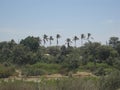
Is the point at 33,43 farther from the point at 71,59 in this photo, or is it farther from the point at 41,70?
the point at 41,70

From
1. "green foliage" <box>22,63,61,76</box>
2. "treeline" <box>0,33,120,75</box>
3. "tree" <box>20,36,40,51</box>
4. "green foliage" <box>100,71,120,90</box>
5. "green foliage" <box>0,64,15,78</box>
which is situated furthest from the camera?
"tree" <box>20,36,40,51</box>

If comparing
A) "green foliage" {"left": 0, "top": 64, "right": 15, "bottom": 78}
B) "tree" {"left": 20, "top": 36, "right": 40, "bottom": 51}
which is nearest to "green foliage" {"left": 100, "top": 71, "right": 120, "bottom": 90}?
"green foliage" {"left": 0, "top": 64, "right": 15, "bottom": 78}

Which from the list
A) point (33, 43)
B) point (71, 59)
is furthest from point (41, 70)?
point (33, 43)

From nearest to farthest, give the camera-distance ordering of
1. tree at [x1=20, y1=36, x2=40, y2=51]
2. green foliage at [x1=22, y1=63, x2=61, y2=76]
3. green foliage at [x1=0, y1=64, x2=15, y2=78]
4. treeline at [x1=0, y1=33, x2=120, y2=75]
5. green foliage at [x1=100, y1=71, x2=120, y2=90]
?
green foliage at [x1=100, y1=71, x2=120, y2=90] → green foliage at [x1=0, y1=64, x2=15, y2=78] → green foliage at [x1=22, y1=63, x2=61, y2=76] → treeline at [x1=0, y1=33, x2=120, y2=75] → tree at [x1=20, y1=36, x2=40, y2=51]

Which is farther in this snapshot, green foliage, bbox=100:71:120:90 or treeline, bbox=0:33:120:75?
treeline, bbox=0:33:120:75

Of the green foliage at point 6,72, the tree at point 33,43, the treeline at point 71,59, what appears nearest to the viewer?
the green foliage at point 6,72

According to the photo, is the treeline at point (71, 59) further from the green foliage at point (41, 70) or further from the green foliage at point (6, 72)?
the green foliage at point (6, 72)

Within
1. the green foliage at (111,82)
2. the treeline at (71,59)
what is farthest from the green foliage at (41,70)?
the green foliage at (111,82)

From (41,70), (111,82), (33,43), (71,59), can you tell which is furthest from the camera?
(33,43)

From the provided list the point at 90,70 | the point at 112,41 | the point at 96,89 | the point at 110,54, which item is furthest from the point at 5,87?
the point at 112,41

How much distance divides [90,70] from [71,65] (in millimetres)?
4622

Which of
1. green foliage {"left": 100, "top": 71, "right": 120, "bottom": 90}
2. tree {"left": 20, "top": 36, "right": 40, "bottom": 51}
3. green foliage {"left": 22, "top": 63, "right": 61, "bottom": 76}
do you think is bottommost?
green foliage {"left": 22, "top": 63, "right": 61, "bottom": 76}

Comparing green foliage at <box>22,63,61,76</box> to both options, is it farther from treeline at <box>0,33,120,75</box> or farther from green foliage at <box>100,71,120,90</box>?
green foliage at <box>100,71,120,90</box>

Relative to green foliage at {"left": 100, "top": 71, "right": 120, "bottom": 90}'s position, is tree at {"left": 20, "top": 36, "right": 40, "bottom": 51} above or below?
above
